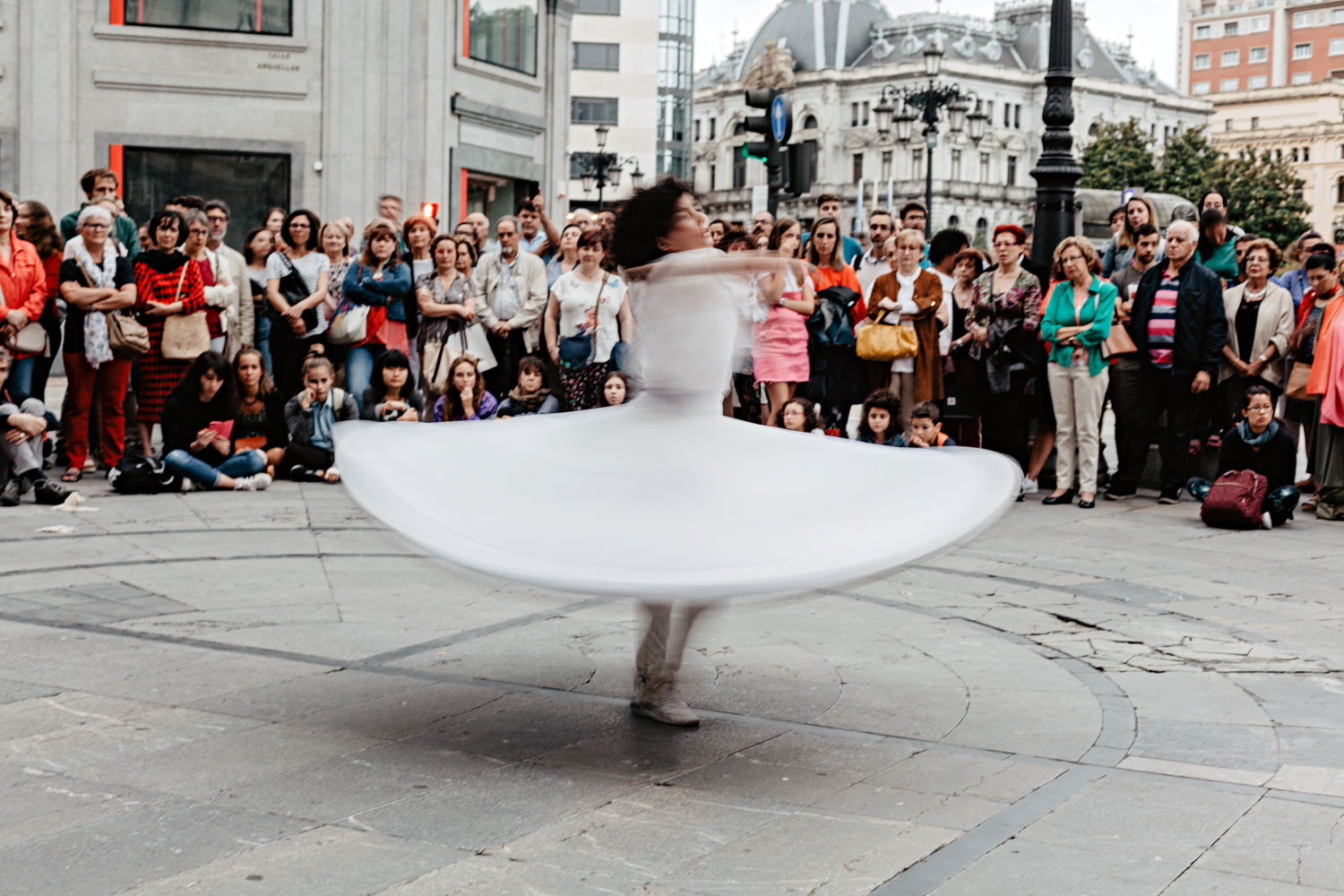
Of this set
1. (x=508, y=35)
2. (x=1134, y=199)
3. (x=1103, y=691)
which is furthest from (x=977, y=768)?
(x=508, y=35)

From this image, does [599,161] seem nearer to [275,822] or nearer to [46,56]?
[46,56]

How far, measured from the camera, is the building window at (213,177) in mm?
22859

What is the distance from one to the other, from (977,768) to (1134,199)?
8640 millimetres

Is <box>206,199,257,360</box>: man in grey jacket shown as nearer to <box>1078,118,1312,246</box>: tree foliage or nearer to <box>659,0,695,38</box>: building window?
<box>1078,118,1312,246</box>: tree foliage

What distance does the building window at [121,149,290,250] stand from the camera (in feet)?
75.0

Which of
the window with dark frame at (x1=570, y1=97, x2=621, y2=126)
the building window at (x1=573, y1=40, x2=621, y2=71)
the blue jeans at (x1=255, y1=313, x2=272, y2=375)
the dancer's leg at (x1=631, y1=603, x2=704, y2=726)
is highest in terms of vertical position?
the building window at (x1=573, y1=40, x2=621, y2=71)

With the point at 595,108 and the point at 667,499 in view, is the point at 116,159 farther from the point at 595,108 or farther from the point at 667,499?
the point at 595,108

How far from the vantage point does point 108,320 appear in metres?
Answer: 11.9

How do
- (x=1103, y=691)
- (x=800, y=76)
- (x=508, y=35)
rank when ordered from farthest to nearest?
(x=800, y=76), (x=508, y=35), (x=1103, y=691)

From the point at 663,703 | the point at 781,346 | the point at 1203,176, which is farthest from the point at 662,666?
the point at 1203,176

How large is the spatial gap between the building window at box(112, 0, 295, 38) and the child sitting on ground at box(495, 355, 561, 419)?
13.2 metres

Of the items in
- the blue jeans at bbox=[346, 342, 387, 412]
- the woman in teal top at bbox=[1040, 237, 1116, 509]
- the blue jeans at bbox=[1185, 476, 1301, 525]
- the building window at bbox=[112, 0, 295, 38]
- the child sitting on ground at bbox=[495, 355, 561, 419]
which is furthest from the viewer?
the building window at bbox=[112, 0, 295, 38]

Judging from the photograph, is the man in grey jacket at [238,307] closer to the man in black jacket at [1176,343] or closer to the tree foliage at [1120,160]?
the man in black jacket at [1176,343]

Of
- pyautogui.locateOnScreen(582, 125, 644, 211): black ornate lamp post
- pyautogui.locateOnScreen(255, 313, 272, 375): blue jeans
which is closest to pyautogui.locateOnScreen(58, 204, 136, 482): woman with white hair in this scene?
pyautogui.locateOnScreen(255, 313, 272, 375): blue jeans
